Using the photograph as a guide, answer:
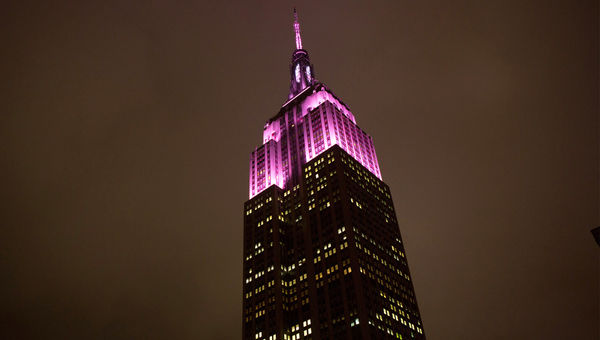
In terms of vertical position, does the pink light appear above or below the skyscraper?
above

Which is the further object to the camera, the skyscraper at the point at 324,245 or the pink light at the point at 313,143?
the pink light at the point at 313,143

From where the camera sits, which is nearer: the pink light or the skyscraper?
the skyscraper

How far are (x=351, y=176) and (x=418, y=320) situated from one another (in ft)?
168

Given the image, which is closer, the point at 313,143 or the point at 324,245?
the point at 324,245

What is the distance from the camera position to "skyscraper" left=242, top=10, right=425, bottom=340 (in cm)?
12962

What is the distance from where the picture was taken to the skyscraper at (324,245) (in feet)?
425

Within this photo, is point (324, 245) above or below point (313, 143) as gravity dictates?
below

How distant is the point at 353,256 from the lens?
13375 centimetres

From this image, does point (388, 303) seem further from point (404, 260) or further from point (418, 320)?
point (404, 260)

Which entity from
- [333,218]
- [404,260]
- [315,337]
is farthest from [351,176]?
[315,337]

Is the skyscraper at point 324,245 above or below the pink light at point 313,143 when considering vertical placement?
below

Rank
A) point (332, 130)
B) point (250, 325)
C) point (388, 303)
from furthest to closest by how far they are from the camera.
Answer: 1. point (332, 130)
2. point (250, 325)
3. point (388, 303)

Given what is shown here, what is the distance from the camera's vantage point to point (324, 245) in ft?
474

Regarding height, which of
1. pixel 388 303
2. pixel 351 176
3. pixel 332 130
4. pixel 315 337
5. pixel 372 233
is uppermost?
pixel 332 130
